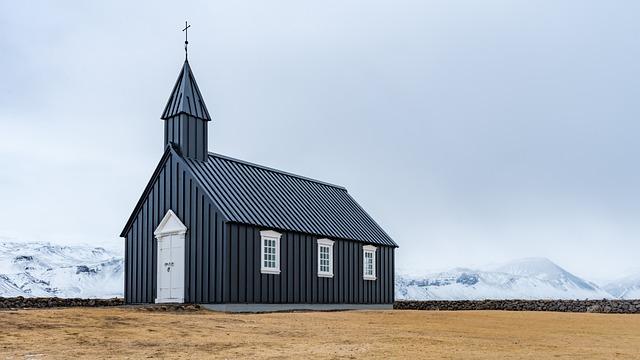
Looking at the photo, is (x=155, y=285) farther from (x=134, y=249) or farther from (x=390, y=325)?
(x=390, y=325)

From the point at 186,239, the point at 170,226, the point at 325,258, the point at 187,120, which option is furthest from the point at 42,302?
the point at 325,258

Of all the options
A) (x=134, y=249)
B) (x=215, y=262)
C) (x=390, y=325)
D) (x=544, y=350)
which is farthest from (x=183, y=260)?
(x=544, y=350)

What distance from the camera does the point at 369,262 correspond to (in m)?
33.9

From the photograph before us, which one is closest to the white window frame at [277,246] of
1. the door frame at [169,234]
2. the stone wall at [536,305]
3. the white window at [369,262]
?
the door frame at [169,234]

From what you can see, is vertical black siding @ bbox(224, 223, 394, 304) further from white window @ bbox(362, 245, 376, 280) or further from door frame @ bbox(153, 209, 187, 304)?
A: door frame @ bbox(153, 209, 187, 304)

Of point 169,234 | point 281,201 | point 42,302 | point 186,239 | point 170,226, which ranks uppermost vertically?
point 281,201

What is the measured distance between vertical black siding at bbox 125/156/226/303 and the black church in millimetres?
37

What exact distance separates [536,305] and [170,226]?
678 inches

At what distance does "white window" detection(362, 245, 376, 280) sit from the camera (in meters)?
33.4

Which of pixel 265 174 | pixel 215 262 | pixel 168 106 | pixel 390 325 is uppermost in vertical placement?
pixel 168 106

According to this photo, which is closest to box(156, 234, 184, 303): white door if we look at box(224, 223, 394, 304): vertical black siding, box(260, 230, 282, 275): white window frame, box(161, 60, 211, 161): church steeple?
box(224, 223, 394, 304): vertical black siding

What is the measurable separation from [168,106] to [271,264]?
25.1 feet

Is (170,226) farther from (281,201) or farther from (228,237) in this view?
(281,201)

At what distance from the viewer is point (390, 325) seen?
20.1m
